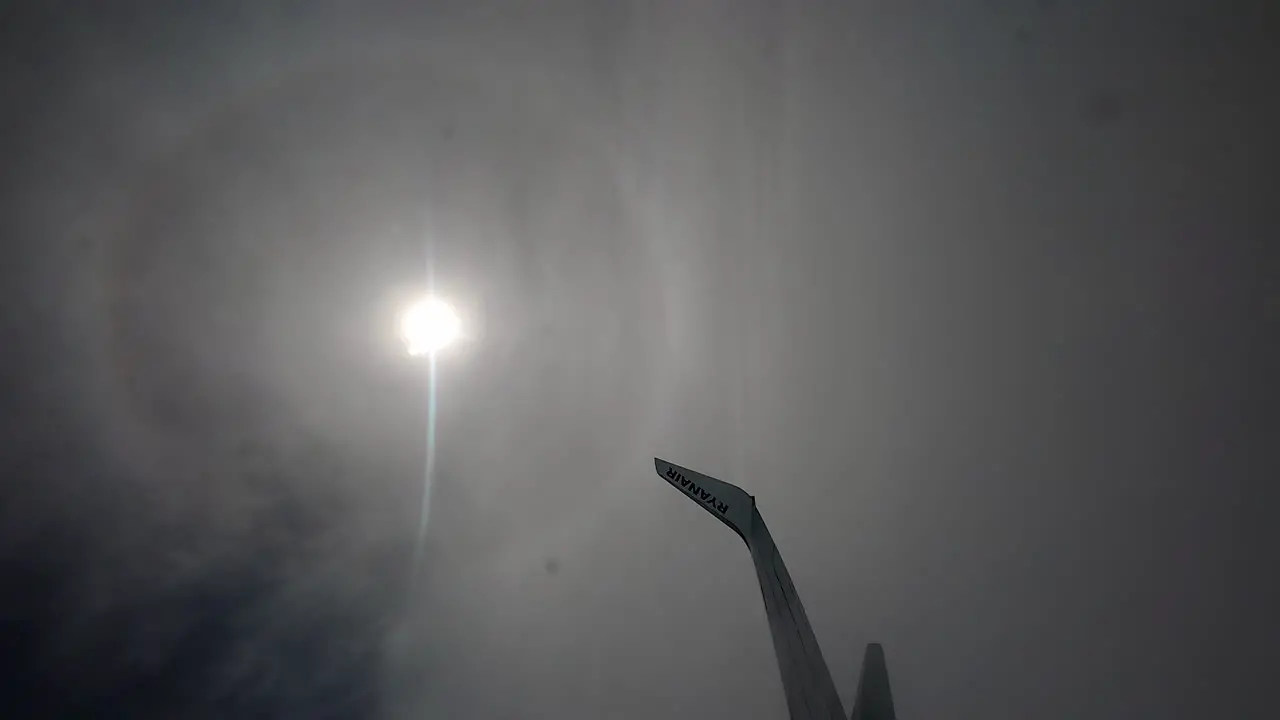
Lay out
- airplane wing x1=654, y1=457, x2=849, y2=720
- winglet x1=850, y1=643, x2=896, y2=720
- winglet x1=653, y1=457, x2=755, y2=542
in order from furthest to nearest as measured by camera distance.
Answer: winglet x1=850, y1=643, x2=896, y2=720, winglet x1=653, y1=457, x2=755, y2=542, airplane wing x1=654, y1=457, x2=849, y2=720

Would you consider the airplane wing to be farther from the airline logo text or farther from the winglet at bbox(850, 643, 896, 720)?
the winglet at bbox(850, 643, 896, 720)

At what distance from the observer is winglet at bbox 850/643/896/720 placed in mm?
29891

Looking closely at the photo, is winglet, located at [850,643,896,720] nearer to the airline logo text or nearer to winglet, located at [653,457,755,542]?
winglet, located at [653,457,755,542]

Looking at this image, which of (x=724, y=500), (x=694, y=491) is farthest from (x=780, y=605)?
(x=694, y=491)

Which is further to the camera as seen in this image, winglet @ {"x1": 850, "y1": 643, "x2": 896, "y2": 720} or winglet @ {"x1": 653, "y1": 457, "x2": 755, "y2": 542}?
winglet @ {"x1": 850, "y1": 643, "x2": 896, "y2": 720}

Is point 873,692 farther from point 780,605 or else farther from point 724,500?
point 724,500


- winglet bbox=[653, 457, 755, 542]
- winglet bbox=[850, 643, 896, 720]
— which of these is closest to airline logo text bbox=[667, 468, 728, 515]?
winglet bbox=[653, 457, 755, 542]

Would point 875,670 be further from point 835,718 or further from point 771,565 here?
point 771,565

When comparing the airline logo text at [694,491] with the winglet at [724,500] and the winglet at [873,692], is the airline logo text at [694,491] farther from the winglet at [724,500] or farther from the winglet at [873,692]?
the winglet at [873,692]

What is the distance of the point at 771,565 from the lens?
2847cm

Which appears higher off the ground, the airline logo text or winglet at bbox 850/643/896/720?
the airline logo text

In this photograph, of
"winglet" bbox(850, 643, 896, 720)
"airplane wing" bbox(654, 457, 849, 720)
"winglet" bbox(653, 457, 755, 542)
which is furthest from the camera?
"winglet" bbox(850, 643, 896, 720)

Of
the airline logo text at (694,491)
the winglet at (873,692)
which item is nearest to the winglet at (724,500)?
the airline logo text at (694,491)

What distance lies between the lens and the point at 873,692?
30.5m
